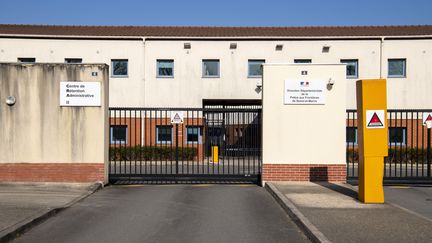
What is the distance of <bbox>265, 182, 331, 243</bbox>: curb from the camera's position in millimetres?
7676

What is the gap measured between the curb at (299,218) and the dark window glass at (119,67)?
19554 millimetres

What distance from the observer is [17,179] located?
1438 cm

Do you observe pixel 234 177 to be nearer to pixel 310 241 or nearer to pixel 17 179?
pixel 17 179

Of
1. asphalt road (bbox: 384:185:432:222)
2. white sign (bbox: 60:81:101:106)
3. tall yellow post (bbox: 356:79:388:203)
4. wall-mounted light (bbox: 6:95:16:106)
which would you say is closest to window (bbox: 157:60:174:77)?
white sign (bbox: 60:81:101:106)

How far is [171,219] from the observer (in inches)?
382

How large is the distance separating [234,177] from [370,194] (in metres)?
5.23

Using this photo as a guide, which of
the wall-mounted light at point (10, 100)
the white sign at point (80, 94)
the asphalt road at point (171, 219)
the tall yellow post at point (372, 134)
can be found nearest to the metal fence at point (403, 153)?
the tall yellow post at point (372, 134)

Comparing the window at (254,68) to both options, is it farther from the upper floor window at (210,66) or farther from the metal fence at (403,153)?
the metal fence at (403,153)

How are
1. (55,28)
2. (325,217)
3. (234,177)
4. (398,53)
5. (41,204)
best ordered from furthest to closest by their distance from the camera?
(55,28)
(398,53)
(234,177)
(41,204)
(325,217)

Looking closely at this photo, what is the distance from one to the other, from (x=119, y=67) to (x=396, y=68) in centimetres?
1668

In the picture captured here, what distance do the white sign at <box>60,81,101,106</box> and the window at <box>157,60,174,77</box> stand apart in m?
16.5

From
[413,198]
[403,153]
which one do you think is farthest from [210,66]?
[413,198]

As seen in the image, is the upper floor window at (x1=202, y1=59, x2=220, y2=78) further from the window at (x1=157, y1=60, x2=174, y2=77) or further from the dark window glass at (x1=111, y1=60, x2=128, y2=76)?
the dark window glass at (x1=111, y1=60, x2=128, y2=76)

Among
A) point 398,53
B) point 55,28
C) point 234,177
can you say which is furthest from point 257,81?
point 234,177
